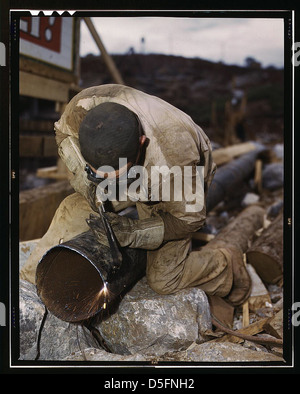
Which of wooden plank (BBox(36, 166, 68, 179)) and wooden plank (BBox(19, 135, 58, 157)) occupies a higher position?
wooden plank (BBox(19, 135, 58, 157))

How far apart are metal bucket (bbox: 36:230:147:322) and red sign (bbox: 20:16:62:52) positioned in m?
2.55

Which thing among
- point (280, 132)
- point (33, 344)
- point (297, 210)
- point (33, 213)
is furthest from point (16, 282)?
point (280, 132)

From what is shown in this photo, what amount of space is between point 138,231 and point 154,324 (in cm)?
58

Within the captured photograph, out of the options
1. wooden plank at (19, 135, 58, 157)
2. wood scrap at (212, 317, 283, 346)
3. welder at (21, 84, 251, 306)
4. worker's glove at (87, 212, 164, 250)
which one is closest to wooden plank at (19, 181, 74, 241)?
wooden plank at (19, 135, 58, 157)

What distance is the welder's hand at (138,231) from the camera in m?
2.37

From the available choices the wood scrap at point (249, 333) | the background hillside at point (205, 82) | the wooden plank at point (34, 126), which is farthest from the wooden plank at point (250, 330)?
the background hillside at point (205, 82)

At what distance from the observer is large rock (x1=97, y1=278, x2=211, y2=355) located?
2.49 m

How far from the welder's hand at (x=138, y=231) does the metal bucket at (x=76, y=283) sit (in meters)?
0.10

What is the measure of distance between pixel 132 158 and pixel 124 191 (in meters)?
0.53

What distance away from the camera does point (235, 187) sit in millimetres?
5691

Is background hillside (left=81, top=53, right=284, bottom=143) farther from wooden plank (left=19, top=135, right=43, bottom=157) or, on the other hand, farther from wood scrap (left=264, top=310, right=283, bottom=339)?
wood scrap (left=264, top=310, right=283, bottom=339)
